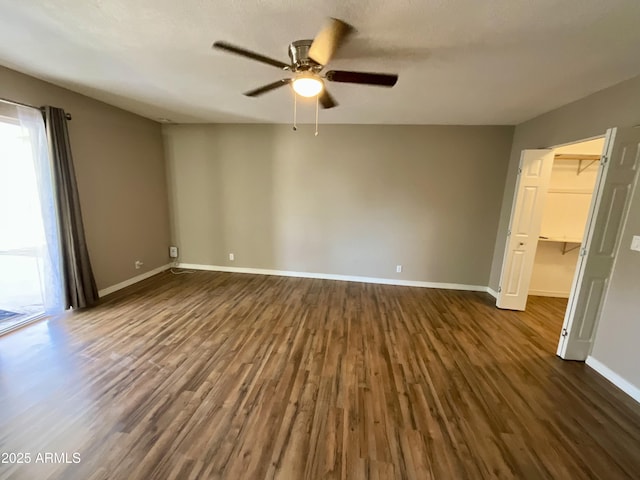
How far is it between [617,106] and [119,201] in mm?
5989

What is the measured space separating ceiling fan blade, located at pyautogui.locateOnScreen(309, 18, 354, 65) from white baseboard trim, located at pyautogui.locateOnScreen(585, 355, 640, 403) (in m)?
3.49

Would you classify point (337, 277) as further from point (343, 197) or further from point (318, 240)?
point (343, 197)

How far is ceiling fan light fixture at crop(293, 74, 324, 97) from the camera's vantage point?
1931 mm

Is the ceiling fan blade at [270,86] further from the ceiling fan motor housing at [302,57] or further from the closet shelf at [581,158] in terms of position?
the closet shelf at [581,158]

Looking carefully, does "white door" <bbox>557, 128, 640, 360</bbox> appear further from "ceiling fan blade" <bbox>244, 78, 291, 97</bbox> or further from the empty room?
"ceiling fan blade" <bbox>244, 78, 291, 97</bbox>

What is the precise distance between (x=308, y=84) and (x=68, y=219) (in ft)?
10.8

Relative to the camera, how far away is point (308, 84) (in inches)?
77.3

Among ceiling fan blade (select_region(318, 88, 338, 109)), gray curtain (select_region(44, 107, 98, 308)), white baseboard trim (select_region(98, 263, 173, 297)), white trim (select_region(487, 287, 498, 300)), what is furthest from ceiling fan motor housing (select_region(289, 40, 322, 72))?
white trim (select_region(487, 287, 498, 300))

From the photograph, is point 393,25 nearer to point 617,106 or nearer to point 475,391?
point 617,106

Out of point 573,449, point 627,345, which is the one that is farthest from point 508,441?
point 627,345

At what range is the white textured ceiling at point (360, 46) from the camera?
1570mm

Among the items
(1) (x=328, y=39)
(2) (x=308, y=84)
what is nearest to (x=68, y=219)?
(2) (x=308, y=84)

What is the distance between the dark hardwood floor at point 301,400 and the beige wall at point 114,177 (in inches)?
39.7

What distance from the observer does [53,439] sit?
1.70 m
